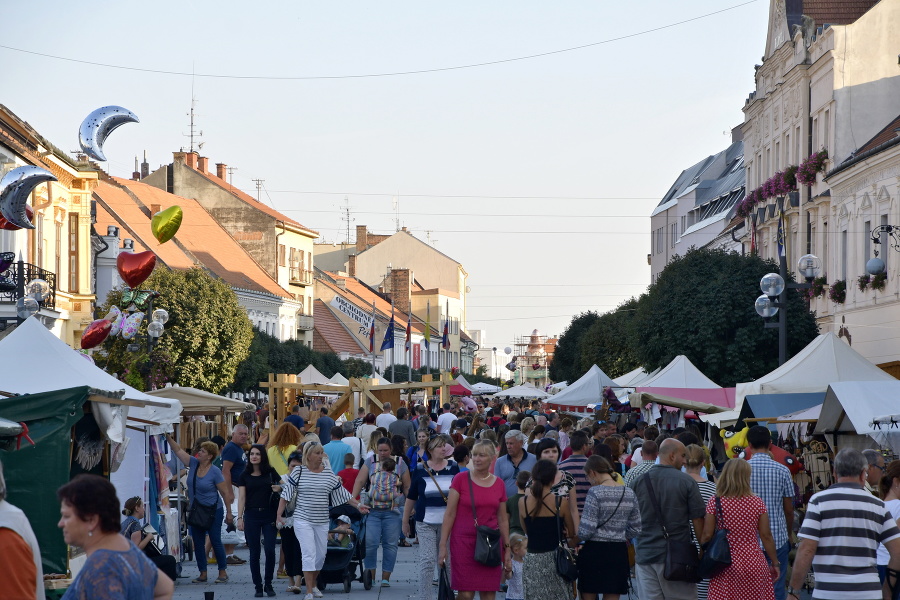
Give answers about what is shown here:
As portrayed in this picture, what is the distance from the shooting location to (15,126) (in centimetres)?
3194

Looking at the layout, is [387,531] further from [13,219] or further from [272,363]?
[272,363]

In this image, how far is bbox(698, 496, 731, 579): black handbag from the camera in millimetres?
9211

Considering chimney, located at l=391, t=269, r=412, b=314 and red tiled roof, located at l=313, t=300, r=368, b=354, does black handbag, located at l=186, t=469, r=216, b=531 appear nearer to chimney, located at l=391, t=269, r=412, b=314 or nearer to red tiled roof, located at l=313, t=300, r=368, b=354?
red tiled roof, located at l=313, t=300, r=368, b=354

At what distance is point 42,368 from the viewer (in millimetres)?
12805

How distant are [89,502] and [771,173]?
3905cm

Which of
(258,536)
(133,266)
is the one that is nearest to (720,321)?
(133,266)

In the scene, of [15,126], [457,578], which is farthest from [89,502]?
[15,126]

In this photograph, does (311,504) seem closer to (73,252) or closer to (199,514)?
(199,514)

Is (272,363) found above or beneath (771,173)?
beneath

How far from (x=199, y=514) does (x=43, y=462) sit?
430 cm

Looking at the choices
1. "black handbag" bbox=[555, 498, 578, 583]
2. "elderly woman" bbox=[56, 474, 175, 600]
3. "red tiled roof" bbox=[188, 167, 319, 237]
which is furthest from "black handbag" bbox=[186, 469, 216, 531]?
"red tiled roof" bbox=[188, 167, 319, 237]

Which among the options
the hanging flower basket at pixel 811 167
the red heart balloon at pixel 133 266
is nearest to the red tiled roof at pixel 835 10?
the hanging flower basket at pixel 811 167

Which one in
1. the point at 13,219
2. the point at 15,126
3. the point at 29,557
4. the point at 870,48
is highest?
the point at 870,48

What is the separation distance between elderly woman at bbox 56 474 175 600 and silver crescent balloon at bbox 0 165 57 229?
11.2m
